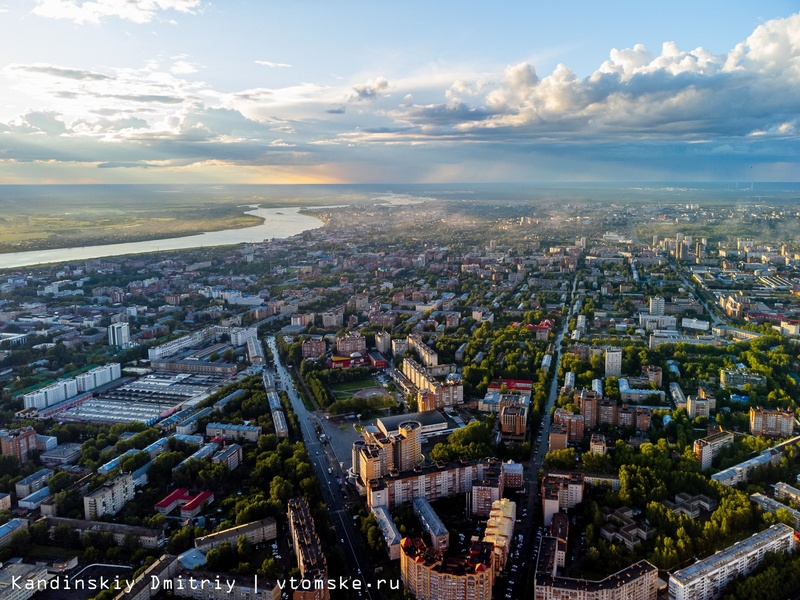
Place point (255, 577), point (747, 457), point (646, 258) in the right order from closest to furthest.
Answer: point (255, 577), point (747, 457), point (646, 258)

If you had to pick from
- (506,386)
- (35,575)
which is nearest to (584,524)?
(506,386)

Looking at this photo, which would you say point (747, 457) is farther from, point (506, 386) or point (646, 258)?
point (646, 258)

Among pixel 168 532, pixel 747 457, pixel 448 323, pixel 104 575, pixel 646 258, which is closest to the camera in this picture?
pixel 104 575

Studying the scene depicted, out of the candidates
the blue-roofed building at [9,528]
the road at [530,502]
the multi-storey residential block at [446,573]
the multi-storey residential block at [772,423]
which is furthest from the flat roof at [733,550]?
the blue-roofed building at [9,528]

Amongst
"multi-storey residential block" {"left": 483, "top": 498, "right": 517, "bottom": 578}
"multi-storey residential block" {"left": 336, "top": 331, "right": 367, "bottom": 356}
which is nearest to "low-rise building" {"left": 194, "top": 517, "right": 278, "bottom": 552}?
"multi-storey residential block" {"left": 483, "top": 498, "right": 517, "bottom": 578}

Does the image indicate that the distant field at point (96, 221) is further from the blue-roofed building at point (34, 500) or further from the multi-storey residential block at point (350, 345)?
the blue-roofed building at point (34, 500)

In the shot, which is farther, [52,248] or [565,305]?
[52,248]

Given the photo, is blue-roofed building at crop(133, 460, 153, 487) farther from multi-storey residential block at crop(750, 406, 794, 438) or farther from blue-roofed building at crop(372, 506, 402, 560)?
multi-storey residential block at crop(750, 406, 794, 438)
